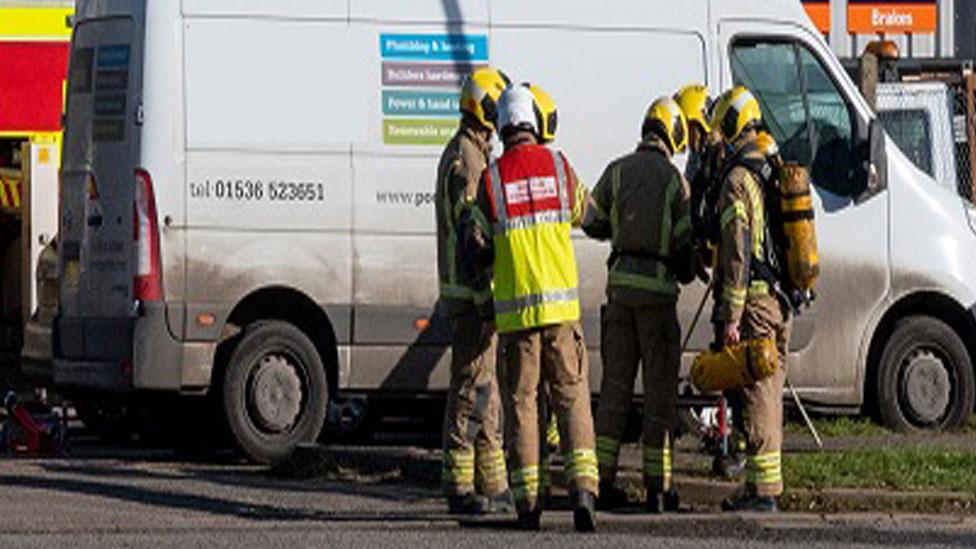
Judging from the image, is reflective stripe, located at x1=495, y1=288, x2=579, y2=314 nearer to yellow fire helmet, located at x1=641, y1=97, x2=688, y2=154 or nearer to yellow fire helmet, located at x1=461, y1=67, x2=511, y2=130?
yellow fire helmet, located at x1=461, y1=67, x2=511, y2=130

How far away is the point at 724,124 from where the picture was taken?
1341cm

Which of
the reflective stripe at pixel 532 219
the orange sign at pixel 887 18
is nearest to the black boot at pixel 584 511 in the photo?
the reflective stripe at pixel 532 219

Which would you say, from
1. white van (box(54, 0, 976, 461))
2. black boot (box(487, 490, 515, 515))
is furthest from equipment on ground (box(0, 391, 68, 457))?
black boot (box(487, 490, 515, 515))

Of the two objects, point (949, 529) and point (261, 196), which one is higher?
point (261, 196)

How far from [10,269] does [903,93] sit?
6779 millimetres

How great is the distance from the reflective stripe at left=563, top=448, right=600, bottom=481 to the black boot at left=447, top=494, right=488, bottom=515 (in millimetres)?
665

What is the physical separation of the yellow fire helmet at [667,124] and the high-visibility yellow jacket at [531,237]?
99cm

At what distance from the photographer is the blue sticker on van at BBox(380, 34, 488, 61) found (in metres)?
16.4

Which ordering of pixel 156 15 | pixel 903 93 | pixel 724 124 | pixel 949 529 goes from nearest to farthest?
pixel 949 529, pixel 724 124, pixel 156 15, pixel 903 93

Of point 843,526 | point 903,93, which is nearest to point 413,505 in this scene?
point 843,526

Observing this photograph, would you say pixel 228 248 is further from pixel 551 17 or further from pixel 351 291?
pixel 551 17

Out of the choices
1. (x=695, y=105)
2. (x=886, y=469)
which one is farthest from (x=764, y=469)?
(x=695, y=105)

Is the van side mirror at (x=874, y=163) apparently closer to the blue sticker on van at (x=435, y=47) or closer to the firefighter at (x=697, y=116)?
the blue sticker on van at (x=435, y=47)

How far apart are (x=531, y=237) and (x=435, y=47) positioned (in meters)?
4.31
